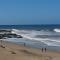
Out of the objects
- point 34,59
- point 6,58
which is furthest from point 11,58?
point 34,59

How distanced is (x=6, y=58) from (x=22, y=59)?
83cm

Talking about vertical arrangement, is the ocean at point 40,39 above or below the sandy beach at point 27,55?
below

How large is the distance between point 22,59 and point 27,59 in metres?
0.27

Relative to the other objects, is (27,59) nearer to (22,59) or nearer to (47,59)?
(22,59)

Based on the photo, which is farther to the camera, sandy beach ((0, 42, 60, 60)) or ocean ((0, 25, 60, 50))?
ocean ((0, 25, 60, 50))

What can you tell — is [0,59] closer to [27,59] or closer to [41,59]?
[27,59]

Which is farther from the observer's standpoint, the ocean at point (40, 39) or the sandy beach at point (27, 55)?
the ocean at point (40, 39)

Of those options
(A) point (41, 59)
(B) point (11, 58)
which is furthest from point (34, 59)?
(B) point (11, 58)

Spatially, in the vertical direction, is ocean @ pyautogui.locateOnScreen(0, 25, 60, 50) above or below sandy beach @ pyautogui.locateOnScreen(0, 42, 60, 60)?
below

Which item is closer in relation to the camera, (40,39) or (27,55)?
(27,55)

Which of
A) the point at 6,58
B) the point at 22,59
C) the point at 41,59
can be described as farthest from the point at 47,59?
the point at 6,58

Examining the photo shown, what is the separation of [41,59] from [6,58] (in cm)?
188

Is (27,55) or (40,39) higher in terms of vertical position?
(27,55)

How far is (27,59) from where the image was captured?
40.1 feet
